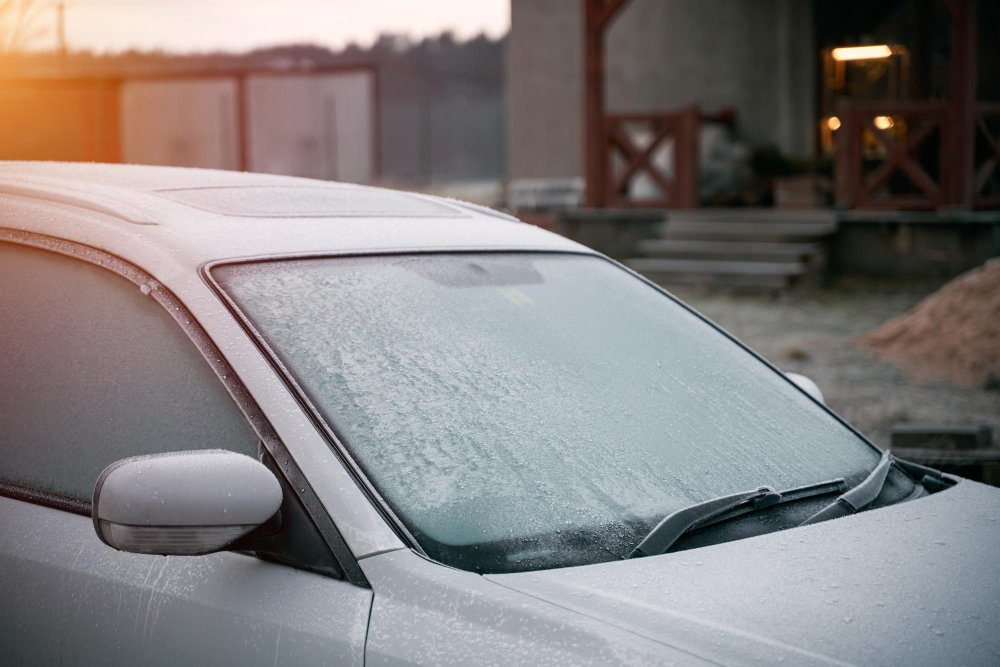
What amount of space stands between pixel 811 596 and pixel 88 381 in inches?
55.7

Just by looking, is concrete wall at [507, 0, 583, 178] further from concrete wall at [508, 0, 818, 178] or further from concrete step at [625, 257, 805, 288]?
concrete step at [625, 257, 805, 288]

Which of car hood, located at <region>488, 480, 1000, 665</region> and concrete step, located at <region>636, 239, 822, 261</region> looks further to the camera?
concrete step, located at <region>636, 239, 822, 261</region>

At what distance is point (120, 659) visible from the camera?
2.09 metres

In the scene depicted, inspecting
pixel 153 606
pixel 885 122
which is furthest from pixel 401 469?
Result: pixel 885 122

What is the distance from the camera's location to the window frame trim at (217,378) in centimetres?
194

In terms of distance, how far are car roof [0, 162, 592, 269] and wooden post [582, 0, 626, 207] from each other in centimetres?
1231

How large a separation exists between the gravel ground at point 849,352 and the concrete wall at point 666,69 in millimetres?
4052

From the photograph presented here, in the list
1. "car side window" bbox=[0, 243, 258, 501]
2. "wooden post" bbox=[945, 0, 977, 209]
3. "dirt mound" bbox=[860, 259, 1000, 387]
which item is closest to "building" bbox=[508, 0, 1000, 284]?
"wooden post" bbox=[945, 0, 977, 209]

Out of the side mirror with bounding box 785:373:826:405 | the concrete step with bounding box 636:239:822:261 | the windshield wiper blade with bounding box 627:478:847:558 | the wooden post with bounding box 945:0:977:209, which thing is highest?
the wooden post with bounding box 945:0:977:209

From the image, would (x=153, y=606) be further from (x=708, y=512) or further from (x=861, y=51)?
(x=861, y=51)

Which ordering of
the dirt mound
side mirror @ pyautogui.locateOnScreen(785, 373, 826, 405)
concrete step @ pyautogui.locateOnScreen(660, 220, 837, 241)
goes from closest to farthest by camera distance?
side mirror @ pyautogui.locateOnScreen(785, 373, 826, 405), the dirt mound, concrete step @ pyautogui.locateOnScreen(660, 220, 837, 241)

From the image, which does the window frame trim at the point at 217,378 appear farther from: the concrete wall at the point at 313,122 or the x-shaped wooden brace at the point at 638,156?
the concrete wall at the point at 313,122

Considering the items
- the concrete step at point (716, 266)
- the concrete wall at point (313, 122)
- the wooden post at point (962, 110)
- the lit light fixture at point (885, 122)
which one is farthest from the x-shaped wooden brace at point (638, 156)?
the concrete wall at point (313, 122)

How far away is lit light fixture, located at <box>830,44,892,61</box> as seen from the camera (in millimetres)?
17047
